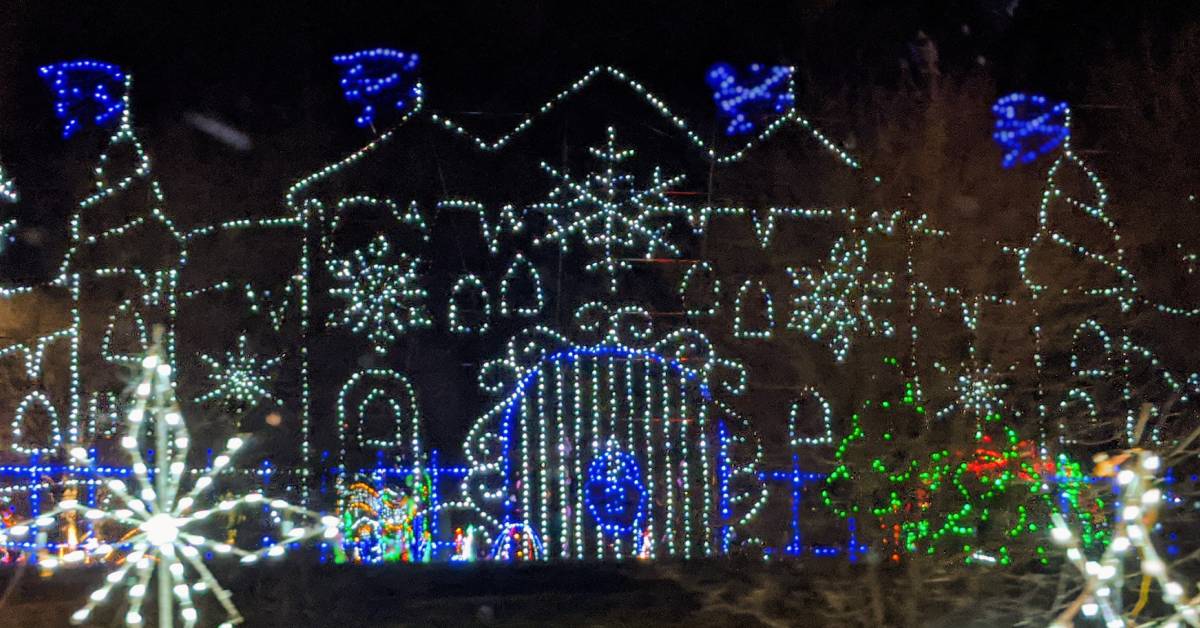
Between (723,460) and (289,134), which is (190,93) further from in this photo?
(723,460)

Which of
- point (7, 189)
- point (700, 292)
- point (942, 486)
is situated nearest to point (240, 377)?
point (7, 189)

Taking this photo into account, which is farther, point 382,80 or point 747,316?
point 382,80

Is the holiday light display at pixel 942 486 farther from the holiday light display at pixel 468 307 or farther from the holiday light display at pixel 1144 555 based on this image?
the holiday light display at pixel 468 307

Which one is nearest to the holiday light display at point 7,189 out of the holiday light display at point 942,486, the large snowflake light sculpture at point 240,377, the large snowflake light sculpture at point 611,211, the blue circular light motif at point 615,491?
the large snowflake light sculpture at point 240,377

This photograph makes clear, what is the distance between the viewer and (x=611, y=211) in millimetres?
10867

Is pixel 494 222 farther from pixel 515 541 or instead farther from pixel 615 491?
pixel 515 541

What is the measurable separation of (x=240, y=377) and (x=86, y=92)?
10.2ft

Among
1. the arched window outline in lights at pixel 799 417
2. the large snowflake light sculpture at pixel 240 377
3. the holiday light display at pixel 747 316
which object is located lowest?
the arched window outline in lights at pixel 799 417

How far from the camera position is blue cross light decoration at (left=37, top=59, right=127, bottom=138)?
10641 millimetres

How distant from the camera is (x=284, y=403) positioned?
10422mm

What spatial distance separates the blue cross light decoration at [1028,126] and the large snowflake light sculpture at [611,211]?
2898 millimetres

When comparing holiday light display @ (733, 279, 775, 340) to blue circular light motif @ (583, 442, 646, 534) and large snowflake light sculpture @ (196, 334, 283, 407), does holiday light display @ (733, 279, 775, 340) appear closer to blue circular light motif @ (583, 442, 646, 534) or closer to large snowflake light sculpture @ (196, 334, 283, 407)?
blue circular light motif @ (583, 442, 646, 534)

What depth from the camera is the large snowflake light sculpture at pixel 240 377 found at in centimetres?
1014

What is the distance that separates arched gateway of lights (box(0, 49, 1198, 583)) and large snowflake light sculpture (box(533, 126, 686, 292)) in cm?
2
